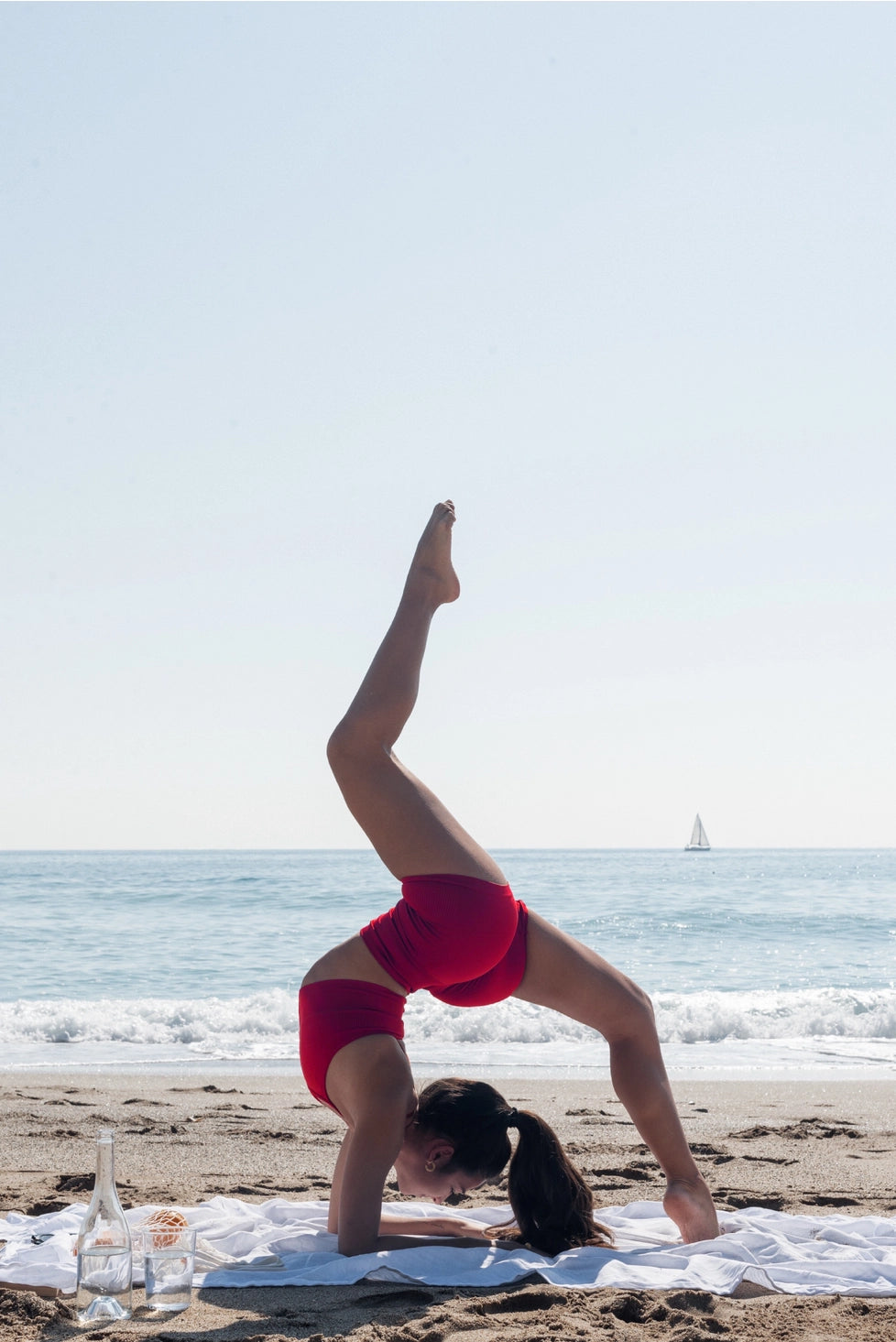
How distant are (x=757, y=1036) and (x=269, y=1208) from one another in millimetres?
7445

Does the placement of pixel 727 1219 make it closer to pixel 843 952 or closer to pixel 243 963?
pixel 243 963

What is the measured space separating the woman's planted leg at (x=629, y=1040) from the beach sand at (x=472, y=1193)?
429 millimetres

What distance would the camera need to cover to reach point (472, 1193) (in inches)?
185

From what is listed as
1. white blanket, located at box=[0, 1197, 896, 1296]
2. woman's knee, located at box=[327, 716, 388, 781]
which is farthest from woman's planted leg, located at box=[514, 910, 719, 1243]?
woman's knee, located at box=[327, 716, 388, 781]

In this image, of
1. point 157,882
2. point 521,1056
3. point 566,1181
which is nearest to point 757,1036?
point 521,1056

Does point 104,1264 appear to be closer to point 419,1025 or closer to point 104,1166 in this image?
point 104,1166

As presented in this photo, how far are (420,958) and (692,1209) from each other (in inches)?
40.5

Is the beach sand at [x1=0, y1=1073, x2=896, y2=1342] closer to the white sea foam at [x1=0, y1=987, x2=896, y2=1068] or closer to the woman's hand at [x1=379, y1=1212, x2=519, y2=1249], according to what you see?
the woman's hand at [x1=379, y1=1212, x2=519, y2=1249]

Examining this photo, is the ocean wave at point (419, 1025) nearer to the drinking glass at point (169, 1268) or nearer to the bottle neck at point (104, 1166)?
the drinking glass at point (169, 1268)

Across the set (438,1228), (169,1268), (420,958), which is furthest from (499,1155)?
(169,1268)

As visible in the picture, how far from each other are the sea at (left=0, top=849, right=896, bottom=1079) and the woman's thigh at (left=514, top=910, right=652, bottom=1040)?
16.4ft

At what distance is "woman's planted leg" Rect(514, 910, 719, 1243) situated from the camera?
130 inches

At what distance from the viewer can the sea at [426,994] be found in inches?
364

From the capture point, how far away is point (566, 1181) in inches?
130
